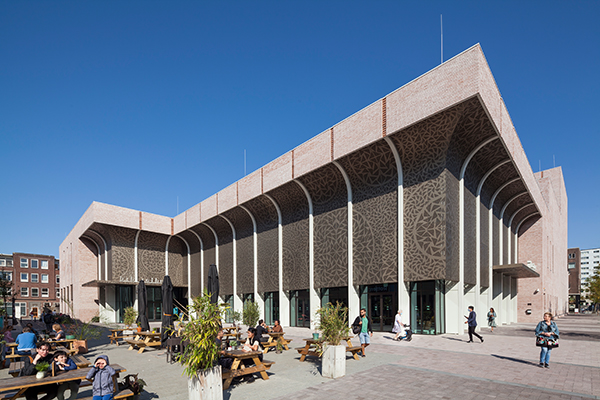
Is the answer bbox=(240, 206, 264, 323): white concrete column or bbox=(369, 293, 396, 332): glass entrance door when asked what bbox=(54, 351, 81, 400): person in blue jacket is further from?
bbox=(240, 206, 264, 323): white concrete column

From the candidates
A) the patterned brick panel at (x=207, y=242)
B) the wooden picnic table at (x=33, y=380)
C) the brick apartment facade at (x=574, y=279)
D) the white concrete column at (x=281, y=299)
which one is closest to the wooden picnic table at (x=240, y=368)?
the wooden picnic table at (x=33, y=380)

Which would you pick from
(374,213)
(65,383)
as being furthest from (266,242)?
(65,383)

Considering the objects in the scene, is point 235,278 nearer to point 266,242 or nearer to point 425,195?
point 266,242

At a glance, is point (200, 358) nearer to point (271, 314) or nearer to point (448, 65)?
point (448, 65)

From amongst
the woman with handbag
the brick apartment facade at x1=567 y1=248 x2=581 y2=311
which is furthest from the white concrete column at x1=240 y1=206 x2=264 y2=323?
the brick apartment facade at x1=567 y1=248 x2=581 y2=311

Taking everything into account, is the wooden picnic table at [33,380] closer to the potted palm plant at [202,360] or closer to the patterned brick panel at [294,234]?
the potted palm plant at [202,360]

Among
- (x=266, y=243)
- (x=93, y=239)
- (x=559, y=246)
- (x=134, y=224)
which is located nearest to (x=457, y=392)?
(x=266, y=243)

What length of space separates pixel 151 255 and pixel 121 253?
2.88 m

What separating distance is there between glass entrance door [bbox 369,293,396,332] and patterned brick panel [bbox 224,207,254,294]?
1148 centimetres

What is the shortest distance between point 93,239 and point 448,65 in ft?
117

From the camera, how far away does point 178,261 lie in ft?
126

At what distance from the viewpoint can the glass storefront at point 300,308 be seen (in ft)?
79.5

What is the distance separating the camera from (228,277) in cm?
3150

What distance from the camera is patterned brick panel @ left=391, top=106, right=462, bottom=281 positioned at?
16422mm
